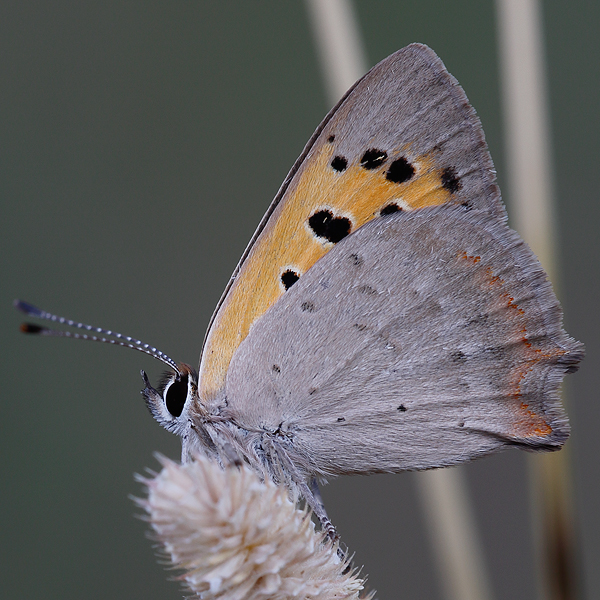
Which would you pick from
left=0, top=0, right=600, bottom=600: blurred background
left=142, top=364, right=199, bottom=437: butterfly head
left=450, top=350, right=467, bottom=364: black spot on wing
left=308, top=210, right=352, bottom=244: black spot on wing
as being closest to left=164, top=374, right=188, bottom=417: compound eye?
left=142, top=364, right=199, bottom=437: butterfly head

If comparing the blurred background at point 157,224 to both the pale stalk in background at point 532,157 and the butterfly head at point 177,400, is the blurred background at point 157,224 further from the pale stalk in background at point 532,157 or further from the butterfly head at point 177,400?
the pale stalk in background at point 532,157

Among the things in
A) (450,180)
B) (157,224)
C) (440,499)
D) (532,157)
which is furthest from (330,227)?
(157,224)

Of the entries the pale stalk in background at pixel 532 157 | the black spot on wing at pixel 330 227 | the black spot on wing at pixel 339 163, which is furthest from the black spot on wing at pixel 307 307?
the pale stalk in background at pixel 532 157

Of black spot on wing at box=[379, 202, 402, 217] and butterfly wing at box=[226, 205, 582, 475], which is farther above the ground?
black spot on wing at box=[379, 202, 402, 217]

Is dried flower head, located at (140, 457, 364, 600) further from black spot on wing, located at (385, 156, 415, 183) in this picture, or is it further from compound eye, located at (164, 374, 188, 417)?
black spot on wing, located at (385, 156, 415, 183)

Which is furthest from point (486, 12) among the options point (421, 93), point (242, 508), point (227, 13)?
point (242, 508)

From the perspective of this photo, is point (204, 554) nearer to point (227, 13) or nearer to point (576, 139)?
point (576, 139)

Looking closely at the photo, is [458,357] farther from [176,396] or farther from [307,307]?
[176,396]
